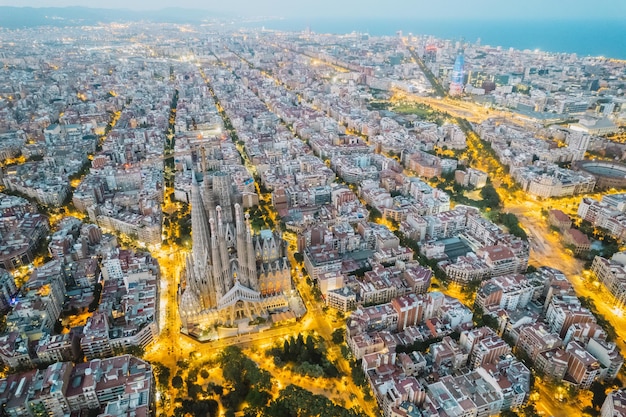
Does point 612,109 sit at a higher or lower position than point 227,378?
higher

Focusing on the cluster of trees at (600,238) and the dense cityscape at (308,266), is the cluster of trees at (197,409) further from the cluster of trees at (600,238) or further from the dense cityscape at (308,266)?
the cluster of trees at (600,238)

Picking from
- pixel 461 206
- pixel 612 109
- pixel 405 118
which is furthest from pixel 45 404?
pixel 612 109

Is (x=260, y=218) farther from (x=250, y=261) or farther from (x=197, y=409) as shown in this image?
(x=197, y=409)

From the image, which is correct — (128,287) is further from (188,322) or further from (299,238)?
(299,238)

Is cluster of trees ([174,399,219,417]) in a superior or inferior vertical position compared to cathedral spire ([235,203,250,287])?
inferior

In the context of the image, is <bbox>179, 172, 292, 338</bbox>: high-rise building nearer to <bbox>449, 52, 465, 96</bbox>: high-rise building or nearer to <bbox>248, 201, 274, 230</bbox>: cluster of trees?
<bbox>248, 201, 274, 230</bbox>: cluster of trees

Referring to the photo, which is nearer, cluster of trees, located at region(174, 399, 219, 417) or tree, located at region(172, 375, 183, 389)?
cluster of trees, located at region(174, 399, 219, 417)

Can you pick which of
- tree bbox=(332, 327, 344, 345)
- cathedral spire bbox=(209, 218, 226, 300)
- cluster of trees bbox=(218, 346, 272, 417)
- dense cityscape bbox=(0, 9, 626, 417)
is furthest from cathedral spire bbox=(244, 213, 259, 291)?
tree bbox=(332, 327, 344, 345)
